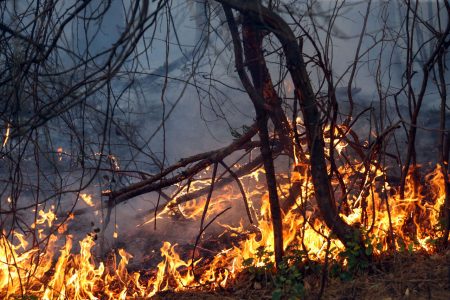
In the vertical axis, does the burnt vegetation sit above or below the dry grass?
above

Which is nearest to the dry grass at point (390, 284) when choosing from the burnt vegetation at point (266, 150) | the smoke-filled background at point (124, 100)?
the burnt vegetation at point (266, 150)

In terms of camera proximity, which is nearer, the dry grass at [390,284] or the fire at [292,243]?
the dry grass at [390,284]

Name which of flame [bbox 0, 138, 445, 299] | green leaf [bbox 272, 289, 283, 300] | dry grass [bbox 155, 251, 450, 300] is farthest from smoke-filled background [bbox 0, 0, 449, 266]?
green leaf [bbox 272, 289, 283, 300]

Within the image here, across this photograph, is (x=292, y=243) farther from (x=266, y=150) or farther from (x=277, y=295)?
(x=266, y=150)

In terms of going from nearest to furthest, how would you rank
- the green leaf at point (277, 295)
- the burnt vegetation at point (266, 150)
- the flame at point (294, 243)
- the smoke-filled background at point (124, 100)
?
the smoke-filled background at point (124, 100), the burnt vegetation at point (266, 150), the green leaf at point (277, 295), the flame at point (294, 243)

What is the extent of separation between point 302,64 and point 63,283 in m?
3.04

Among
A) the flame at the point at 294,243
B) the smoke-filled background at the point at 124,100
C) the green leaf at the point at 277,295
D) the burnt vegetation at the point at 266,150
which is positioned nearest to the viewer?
the smoke-filled background at the point at 124,100

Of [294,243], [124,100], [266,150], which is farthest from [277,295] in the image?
[124,100]

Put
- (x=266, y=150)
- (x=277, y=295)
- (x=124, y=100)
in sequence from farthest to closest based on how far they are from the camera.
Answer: (x=124, y=100) < (x=266, y=150) < (x=277, y=295)

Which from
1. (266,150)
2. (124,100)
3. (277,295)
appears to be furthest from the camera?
(124,100)

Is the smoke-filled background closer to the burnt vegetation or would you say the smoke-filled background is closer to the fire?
the burnt vegetation

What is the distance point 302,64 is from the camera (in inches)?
→ 144

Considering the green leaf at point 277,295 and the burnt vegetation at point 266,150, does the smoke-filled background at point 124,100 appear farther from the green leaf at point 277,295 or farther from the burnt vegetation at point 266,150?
the green leaf at point 277,295

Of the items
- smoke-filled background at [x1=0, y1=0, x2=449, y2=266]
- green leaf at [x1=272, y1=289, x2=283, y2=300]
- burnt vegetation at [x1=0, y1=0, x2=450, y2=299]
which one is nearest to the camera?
smoke-filled background at [x1=0, y1=0, x2=449, y2=266]
